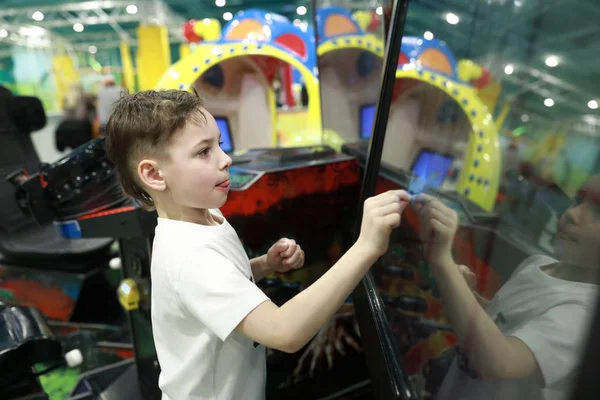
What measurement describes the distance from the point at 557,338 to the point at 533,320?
0.03 m

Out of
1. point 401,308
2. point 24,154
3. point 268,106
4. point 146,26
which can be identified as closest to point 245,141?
point 268,106

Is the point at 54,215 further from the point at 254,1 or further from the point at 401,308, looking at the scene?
the point at 254,1

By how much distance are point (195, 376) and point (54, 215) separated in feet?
2.56

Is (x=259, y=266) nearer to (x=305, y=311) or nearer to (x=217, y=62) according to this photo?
(x=305, y=311)

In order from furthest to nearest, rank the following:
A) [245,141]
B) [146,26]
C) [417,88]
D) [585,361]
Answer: [146,26] → [245,141] → [417,88] → [585,361]

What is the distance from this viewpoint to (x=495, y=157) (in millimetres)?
511

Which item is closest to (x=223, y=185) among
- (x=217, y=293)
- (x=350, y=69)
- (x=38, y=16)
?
(x=217, y=293)

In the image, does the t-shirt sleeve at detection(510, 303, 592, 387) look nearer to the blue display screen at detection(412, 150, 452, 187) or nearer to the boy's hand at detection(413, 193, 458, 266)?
the boy's hand at detection(413, 193, 458, 266)

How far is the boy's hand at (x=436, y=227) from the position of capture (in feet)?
1.95

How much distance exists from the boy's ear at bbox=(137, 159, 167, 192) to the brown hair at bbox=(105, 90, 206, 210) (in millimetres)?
17

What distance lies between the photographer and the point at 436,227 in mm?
631

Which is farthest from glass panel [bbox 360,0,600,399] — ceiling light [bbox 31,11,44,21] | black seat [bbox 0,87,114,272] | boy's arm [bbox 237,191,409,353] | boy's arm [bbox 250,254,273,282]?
ceiling light [bbox 31,11,44,21]

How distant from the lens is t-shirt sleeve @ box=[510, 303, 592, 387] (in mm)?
335

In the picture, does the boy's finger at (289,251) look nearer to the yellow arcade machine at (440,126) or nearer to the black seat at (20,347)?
the yellow arcade machine at (440,126)
